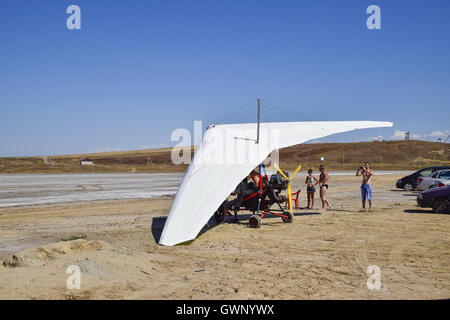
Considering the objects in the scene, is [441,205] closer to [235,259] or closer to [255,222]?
[255,222]

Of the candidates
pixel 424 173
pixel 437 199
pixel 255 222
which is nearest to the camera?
pixel 255 222

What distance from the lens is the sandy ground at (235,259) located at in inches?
227

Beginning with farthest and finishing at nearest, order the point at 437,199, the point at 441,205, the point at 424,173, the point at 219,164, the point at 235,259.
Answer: the point at 424,173
the point at 437,199
the point at 441,205
the point at 219,164
the point at 235,259

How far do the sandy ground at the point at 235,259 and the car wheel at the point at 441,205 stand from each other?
162cm

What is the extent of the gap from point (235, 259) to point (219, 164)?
12.1ft

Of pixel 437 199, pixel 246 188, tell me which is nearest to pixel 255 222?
pixel 246 188

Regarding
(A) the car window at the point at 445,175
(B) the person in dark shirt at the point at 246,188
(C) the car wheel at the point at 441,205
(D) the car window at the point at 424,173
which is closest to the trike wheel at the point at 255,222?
(B) the person in dark shirt at the point at 246,188

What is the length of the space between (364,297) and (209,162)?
20.4ft

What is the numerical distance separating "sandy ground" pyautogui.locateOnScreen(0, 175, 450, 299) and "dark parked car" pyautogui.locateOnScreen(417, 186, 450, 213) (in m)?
1.64

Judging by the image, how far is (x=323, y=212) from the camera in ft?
47.1

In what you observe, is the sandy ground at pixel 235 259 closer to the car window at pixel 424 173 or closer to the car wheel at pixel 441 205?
the car wheel at pixel 441 205

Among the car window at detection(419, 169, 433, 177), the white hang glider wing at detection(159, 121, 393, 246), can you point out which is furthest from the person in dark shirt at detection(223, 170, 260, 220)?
the car window at detection(419, 169, 433, 177)

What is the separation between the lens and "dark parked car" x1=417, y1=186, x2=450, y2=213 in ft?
46.0

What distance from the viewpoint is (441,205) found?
46.2ft
